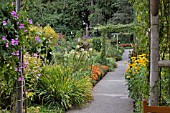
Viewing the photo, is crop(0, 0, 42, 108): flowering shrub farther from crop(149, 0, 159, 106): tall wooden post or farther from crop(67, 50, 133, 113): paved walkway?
crop(67, 50, 133, 113): paved walkway

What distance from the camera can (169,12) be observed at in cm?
249

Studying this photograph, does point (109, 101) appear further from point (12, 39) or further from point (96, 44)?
point (96, 44)

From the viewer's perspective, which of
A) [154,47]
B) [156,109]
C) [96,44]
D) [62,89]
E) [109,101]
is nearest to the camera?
[156,109]

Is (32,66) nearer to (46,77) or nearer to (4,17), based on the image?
(46,77)

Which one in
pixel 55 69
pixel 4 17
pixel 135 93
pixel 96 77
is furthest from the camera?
pixel 96 77

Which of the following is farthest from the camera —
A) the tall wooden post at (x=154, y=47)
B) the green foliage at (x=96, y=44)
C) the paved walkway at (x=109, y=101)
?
the green foliage at (x=96, y=44)

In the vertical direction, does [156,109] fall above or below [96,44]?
below

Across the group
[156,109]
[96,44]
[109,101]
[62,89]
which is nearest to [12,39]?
[156,109]

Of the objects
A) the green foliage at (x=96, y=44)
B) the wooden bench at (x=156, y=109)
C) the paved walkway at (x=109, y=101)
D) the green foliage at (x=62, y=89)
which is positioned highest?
the green foliage at (x=96, y=44)

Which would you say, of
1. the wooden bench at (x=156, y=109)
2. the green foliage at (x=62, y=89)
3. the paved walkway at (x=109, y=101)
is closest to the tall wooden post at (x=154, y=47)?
the wooden bench at (x=156, y=109)

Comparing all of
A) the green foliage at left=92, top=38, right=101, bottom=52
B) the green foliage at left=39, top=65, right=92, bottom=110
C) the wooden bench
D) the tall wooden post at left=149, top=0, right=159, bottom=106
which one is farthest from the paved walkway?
the green foliage at left=92, top=38, right=101, bottom=52

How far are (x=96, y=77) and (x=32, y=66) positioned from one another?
4.01m

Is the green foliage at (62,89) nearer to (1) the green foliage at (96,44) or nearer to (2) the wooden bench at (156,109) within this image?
(2) the wooden bench at (156,109)

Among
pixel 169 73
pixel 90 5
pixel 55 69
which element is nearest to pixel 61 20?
pixel 90 5
